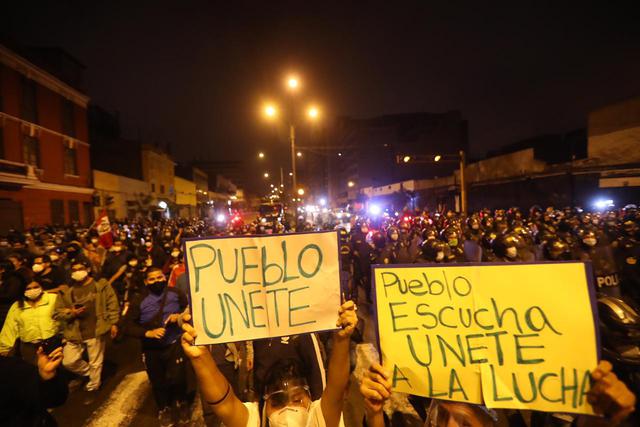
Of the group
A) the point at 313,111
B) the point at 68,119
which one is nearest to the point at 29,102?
the point at 68,119

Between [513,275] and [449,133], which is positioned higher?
[449,133]

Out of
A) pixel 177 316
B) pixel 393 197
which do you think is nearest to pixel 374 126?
pixel 393 197

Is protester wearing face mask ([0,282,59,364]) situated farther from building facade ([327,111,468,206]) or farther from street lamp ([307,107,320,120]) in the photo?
building facade ([327,111,468,206])

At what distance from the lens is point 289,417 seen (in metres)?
2.23

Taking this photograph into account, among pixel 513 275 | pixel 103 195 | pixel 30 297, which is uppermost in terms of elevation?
pixel 103 195

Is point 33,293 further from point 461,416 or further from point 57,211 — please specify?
point 57,211

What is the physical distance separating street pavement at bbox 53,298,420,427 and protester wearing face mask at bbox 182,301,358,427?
1.92m

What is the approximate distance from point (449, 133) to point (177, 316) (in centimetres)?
5274

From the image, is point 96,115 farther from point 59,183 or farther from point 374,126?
point 374,126

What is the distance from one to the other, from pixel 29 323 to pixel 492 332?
17.8 ft

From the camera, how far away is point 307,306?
232cm

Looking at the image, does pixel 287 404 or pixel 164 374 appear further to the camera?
pixel 164 374

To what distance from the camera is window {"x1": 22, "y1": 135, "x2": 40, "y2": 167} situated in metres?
21.9

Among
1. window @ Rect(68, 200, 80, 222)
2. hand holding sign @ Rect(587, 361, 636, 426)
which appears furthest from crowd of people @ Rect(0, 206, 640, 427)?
window @ Rect(68, 200, 80, 222)
